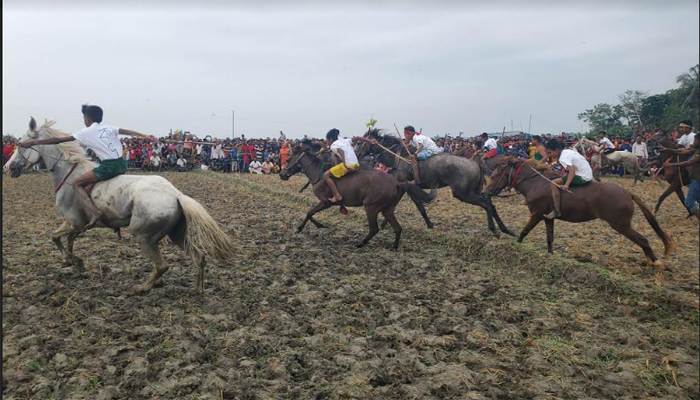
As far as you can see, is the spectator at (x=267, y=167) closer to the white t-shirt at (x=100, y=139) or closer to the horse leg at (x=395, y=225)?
the horse leg at (x=395, y=225)

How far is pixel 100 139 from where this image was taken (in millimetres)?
7000

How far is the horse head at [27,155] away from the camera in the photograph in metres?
7.52

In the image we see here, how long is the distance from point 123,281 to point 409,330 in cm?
433

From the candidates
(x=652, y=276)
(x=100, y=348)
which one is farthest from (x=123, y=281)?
(x=652, y=276)

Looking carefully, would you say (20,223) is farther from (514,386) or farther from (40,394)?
(514,386)

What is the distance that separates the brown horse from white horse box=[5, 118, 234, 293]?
570 centimetres

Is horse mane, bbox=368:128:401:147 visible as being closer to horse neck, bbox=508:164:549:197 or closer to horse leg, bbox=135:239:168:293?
horse neck, bbox=508:164:549:197

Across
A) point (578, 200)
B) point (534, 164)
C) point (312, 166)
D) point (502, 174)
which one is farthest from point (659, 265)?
point (312, 166)

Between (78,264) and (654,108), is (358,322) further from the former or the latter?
(654,108)

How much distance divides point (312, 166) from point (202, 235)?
18.9 feet

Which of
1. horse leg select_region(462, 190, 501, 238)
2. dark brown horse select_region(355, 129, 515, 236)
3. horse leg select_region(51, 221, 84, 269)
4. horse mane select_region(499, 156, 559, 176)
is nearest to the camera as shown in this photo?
horse leg select_region(51, 221, 84, 269)

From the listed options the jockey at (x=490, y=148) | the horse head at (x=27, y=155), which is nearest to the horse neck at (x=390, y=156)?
the jockey at (x=490, y=148)

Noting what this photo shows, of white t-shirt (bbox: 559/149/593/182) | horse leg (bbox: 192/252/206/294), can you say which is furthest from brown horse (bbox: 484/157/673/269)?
horse leg (bbox: 192/252/206/294)

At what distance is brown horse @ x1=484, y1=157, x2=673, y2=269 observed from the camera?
8.05 m
